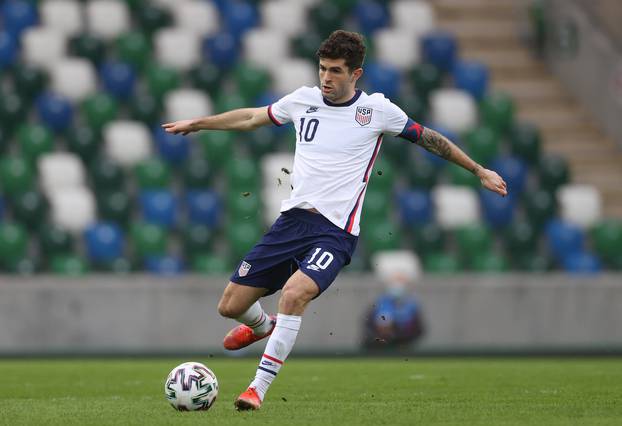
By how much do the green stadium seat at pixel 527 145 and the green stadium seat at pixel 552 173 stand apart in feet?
0.63

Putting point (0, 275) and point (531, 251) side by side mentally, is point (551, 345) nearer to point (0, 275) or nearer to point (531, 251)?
point (531, 251)

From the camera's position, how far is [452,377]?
509 inches

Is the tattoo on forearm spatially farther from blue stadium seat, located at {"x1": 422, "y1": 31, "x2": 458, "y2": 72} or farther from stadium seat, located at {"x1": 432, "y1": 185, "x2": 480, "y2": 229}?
blue stadium seat, located at {"x1": 422, "y1": 31, "x2": 458, "y2": 72}

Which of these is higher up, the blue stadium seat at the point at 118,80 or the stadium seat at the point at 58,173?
the blue stadium seat at the point at 118,80

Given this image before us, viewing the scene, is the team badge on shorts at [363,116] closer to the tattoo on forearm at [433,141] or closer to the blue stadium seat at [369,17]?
the tattoo on forearm at [433,141]

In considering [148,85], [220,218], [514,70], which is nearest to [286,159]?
[220,218]

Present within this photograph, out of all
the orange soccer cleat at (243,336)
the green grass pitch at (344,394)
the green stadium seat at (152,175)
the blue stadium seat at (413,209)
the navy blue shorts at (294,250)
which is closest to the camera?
the green grass pitch at (344,394)

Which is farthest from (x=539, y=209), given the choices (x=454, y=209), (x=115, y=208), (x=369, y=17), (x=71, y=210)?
(x=71, y=210)

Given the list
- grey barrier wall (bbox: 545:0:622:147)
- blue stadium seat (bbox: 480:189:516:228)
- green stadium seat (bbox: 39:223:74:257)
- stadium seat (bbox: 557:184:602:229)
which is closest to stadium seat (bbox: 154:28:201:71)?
green stadium seat (bbox: 39:223:74:257)

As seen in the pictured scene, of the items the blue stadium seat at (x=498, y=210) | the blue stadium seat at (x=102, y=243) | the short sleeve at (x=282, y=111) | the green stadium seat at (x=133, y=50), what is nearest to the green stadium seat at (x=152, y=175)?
the blue stadium seat at (x=102, y=243)

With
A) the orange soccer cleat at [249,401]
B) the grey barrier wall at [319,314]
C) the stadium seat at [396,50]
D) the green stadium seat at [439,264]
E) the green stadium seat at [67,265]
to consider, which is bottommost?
the grey barrier wall at [319,314]

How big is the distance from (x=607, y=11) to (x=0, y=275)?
469 inches

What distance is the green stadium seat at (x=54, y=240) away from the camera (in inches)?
768

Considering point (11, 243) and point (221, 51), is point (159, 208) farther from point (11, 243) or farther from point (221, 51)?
point (221, 51)
